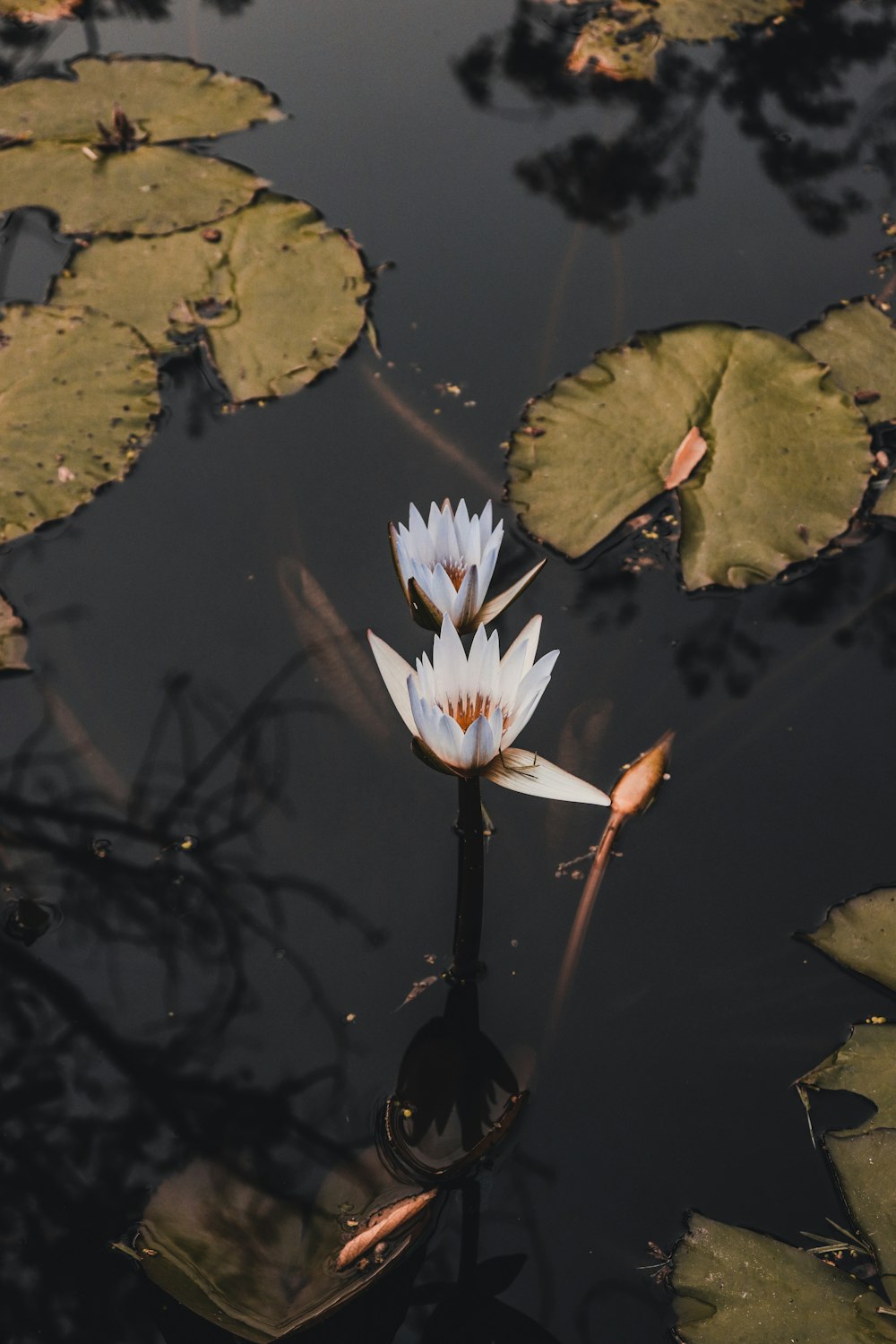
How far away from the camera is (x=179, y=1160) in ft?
6.03

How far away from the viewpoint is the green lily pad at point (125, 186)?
327cm

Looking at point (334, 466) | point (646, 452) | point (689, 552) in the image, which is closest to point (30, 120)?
point (334, 466)

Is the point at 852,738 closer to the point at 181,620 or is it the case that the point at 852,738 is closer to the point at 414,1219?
the point at 414,1219

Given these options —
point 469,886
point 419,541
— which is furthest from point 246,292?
point 469,886

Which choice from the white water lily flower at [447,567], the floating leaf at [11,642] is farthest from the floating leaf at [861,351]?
the floating leaf at [11,642]

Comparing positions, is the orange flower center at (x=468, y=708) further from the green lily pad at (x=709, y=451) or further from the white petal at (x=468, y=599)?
the green lily pad at (x=709, y=451)

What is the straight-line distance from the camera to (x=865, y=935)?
1998 mm

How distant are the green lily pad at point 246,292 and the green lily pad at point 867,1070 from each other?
2119 mm

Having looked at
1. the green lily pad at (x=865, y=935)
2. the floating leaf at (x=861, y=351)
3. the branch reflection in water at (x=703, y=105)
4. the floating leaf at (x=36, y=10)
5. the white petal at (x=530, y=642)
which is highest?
the branch reflection in water at (x=703, y=105)

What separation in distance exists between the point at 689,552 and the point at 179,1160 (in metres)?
1.72

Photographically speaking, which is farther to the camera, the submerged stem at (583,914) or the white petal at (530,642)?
the submerged stem at (583,914)

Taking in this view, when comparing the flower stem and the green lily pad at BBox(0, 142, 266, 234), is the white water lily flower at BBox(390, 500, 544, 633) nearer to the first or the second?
the flower stem

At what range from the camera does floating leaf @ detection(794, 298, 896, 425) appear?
9.20ft

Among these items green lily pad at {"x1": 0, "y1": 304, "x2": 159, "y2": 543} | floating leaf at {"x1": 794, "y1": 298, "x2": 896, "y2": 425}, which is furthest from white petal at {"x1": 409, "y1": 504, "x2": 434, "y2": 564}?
floating leaf at {"x1": 794, "y1": 298, "x2": 896, "y2": 425}
